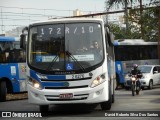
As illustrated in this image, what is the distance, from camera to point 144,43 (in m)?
33.6

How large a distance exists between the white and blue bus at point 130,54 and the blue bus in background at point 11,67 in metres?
9.55

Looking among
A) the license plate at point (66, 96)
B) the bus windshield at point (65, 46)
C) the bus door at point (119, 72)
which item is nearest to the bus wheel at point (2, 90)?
the bus windshield at point (65, 46)

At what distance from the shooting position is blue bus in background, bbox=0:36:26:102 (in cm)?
2019

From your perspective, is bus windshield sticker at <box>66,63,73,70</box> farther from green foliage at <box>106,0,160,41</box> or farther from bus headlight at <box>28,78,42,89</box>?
green foliage at <box>106,0,160,41</box>

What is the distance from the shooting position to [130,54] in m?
31.6

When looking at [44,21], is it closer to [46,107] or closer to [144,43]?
[46,107]

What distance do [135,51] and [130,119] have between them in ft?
68.8

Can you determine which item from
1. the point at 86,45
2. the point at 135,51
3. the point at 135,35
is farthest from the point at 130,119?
the point at 135,35

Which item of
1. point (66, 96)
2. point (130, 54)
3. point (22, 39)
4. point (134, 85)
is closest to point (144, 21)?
point (130, 54)

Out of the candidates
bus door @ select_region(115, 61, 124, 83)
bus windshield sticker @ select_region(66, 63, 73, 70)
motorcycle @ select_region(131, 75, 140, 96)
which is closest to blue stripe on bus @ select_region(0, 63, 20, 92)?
motorcycle @ select_region(131, 75, 140, 96)

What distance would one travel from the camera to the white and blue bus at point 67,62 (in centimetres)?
1288

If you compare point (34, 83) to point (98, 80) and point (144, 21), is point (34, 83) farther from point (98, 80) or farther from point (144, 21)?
point (144, 21)

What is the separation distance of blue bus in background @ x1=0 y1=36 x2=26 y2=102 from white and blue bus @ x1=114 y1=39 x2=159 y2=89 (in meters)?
9.55

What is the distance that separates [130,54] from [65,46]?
18.7m
